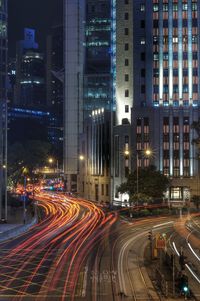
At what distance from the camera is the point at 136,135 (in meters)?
122

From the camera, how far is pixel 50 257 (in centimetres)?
4641

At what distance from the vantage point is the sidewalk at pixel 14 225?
194 feet

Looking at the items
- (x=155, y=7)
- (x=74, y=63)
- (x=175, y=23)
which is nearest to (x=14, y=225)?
(x=175, y=23)

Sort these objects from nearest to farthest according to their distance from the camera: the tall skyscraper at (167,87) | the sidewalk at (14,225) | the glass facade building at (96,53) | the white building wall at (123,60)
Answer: the sidewalk at (14,225) < the tall skyscraper at (167,87) < the white building wall at (123,60) < the glass facade building at (96,53)

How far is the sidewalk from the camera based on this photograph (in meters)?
59.1

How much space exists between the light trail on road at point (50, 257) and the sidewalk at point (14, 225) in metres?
1.13

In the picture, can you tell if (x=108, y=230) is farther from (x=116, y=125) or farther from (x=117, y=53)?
(x=117, y=53)

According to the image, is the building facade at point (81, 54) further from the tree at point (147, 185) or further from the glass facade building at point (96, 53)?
the tree at point (147, 185)

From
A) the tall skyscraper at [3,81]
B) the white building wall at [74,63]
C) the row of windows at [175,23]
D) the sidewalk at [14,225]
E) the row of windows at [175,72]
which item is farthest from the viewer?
the white building wall at [74,63]

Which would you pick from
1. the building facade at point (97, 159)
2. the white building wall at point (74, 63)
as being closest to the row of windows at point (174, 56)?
the building facade at point (97, 159)

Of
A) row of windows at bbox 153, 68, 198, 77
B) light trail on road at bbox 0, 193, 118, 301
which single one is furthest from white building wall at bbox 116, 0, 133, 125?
light trail on road at bbox 0, 193, 118, 301

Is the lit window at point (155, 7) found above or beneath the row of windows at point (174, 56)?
above

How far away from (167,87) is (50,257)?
273ft

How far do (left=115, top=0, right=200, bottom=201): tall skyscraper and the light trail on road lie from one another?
4140 cm
